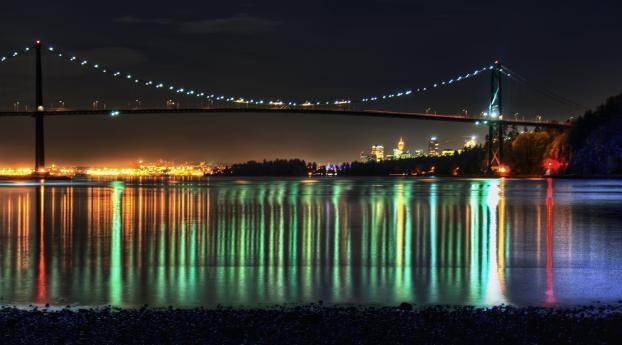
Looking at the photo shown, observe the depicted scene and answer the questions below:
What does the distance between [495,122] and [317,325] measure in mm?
66710

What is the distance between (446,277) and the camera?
831 cm

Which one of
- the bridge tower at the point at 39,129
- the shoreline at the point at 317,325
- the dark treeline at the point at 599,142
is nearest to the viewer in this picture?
the shoreline at the point at 317,325

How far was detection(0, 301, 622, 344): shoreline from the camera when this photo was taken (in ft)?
17.6

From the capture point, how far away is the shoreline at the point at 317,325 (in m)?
5.36

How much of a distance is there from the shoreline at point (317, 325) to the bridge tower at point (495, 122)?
6525 cm

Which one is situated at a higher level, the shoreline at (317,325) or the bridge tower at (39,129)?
the bridge tower at (39,129)

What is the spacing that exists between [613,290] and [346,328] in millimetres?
3349

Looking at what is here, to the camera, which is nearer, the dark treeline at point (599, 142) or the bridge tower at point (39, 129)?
the bridge tower at point (39, 129)

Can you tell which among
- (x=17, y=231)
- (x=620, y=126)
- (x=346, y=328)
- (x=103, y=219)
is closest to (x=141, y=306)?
(x=346, y=328)

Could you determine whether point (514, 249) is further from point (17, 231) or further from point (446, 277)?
point (17, 231)

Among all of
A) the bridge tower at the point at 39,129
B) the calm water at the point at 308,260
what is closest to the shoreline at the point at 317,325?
the calm water at the point at 308,260

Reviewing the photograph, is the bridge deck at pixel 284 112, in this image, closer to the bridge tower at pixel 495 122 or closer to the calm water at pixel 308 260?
the bridge tower at pixel 495 122

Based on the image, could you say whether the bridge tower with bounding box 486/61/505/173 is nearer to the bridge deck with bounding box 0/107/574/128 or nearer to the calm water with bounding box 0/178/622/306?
the bridge deck with bounding box 0/107/574/128

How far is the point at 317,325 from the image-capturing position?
227 inches
